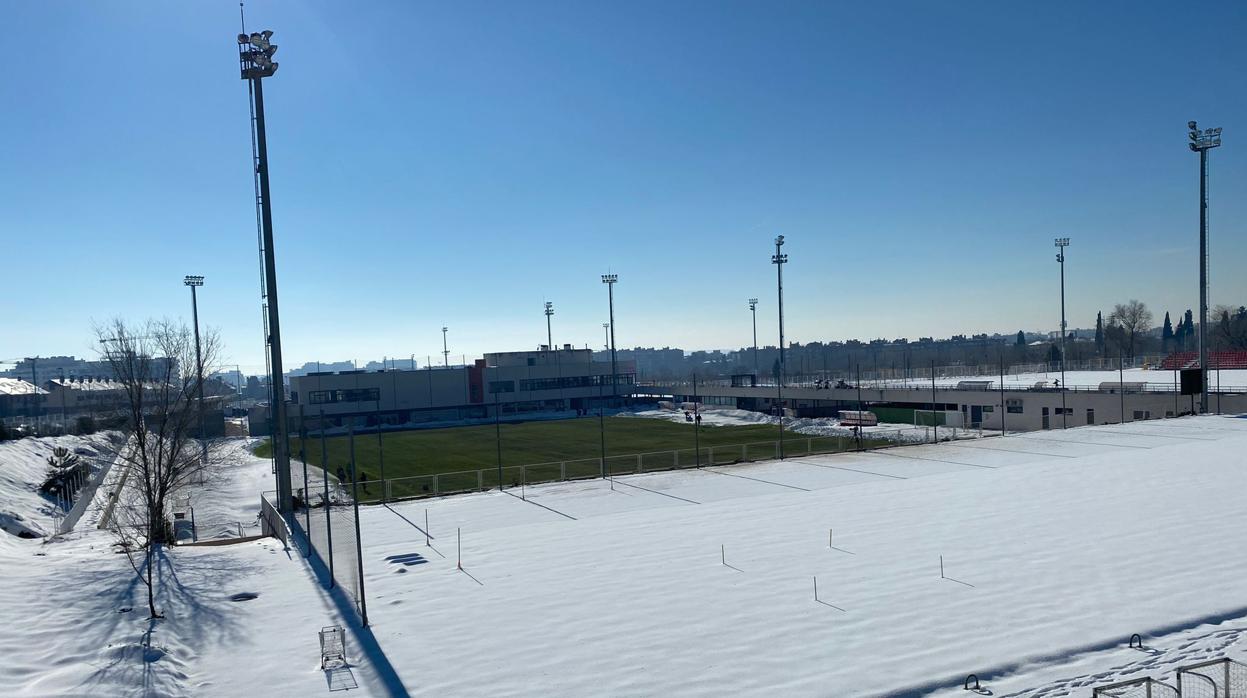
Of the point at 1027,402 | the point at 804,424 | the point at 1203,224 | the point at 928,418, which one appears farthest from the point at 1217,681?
the point at 804,424

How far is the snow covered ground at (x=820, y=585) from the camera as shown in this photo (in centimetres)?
1161

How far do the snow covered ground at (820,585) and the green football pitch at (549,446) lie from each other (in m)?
14.9

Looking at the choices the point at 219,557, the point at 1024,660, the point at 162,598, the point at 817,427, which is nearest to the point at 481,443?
the point at 817,427

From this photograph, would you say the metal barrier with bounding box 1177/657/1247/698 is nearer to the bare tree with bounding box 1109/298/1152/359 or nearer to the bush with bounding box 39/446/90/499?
the bush with bounding box 39/446/90/499

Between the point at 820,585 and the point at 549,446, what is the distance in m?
43.0

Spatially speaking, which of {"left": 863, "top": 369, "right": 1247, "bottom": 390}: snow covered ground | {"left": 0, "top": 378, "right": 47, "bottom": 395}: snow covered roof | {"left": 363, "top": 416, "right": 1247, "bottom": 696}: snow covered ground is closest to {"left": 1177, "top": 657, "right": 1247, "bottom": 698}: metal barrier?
{"left": 363, "top": 416, "right": 1247, "bottom": 696}: snow covered ground

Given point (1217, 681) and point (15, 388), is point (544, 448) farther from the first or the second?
point (15, 388)

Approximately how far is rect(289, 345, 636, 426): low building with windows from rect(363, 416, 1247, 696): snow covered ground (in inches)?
2061

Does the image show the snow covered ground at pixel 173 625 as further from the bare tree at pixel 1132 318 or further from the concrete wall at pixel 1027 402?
the bare tree at pixel 1132 318

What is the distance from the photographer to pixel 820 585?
1557 centimetres

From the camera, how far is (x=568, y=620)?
14180 millimetres

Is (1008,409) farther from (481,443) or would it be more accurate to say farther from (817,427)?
(481,443)

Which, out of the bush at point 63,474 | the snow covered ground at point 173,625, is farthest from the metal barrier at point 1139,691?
the bush at point 63,474

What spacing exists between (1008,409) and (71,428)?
2969 inches
